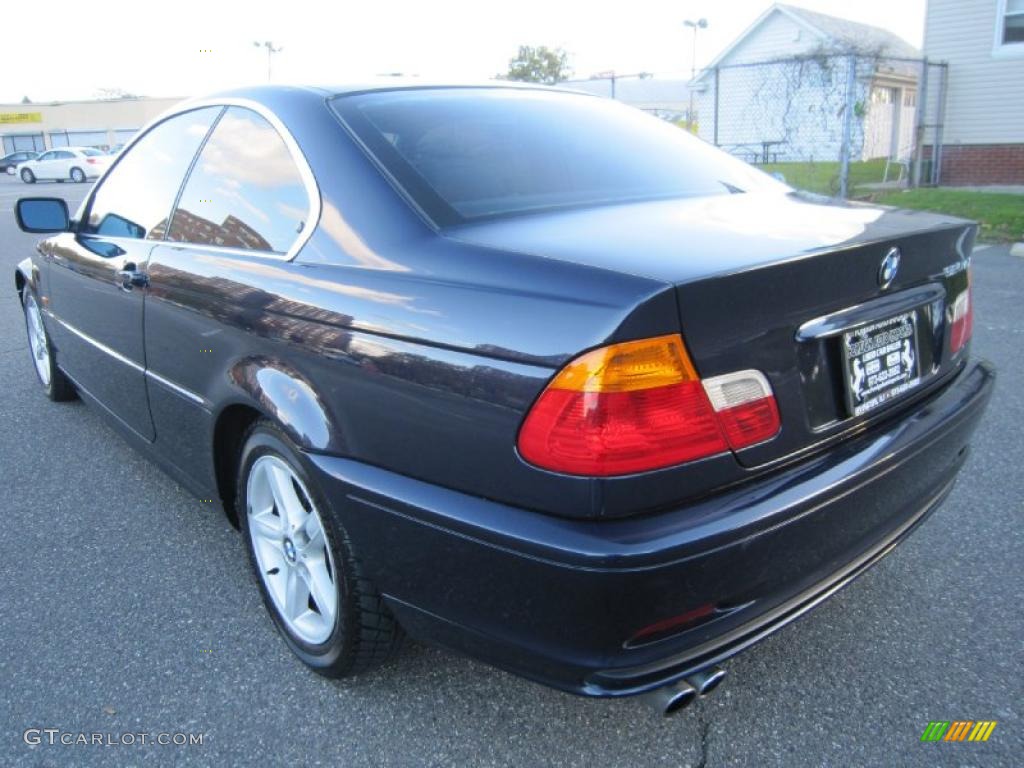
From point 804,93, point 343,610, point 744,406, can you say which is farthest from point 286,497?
point 804,93

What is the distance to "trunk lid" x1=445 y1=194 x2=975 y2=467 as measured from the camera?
166cm

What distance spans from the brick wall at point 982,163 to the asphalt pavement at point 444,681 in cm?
1312

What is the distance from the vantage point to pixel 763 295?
5.59 feet

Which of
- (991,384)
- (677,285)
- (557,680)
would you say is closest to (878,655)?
(991,384)

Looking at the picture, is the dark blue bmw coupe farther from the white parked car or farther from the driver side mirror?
the white parked car

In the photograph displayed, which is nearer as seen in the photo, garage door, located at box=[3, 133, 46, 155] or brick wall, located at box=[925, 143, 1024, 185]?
brick wall, located at box=[925, 143, 1024, 185]

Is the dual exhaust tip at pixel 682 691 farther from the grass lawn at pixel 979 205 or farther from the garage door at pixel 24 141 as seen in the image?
the garage door at pixel 24 141

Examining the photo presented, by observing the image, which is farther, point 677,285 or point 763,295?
point 763,295

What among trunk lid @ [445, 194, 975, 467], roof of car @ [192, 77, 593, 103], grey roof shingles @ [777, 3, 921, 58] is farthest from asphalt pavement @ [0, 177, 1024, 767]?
grey roof shingles @ [777, 3, 921, 58]

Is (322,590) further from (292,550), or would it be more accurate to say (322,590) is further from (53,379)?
(53,379)

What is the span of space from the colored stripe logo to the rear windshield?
5.09 ft

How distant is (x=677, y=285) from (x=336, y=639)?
4.30 ft

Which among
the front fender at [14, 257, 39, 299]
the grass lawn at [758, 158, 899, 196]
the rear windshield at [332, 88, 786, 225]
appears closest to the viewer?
the rear windshield at [332, 88, 786, 225]

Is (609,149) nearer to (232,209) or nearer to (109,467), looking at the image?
(232,209)
